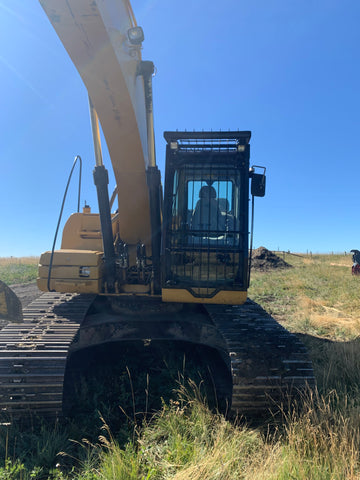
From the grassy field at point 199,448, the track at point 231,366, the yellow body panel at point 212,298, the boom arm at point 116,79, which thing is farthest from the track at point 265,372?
the boom arm at point 116,79

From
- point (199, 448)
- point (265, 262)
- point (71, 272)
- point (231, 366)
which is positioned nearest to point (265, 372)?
point (231, 366)

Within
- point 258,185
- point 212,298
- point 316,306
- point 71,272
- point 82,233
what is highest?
point 258,185

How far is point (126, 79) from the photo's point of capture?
3312 millimetres

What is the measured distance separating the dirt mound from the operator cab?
1545cm

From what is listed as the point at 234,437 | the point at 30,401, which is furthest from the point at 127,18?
the point at 234,437

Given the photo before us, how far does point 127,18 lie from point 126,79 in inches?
34.4

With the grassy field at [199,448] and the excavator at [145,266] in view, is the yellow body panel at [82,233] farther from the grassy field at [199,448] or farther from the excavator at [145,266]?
the grassy field at [199,448]

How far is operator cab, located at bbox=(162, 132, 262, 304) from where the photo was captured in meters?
3.96

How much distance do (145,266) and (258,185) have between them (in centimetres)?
185

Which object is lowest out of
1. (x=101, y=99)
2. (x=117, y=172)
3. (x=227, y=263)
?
(x=227, y=263)

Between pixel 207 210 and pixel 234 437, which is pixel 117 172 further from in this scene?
pixel 234 437

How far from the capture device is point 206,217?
13.6ft

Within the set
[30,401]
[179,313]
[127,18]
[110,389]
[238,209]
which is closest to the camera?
[30,401]

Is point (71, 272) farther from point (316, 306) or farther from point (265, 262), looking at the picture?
point (265, 262)
